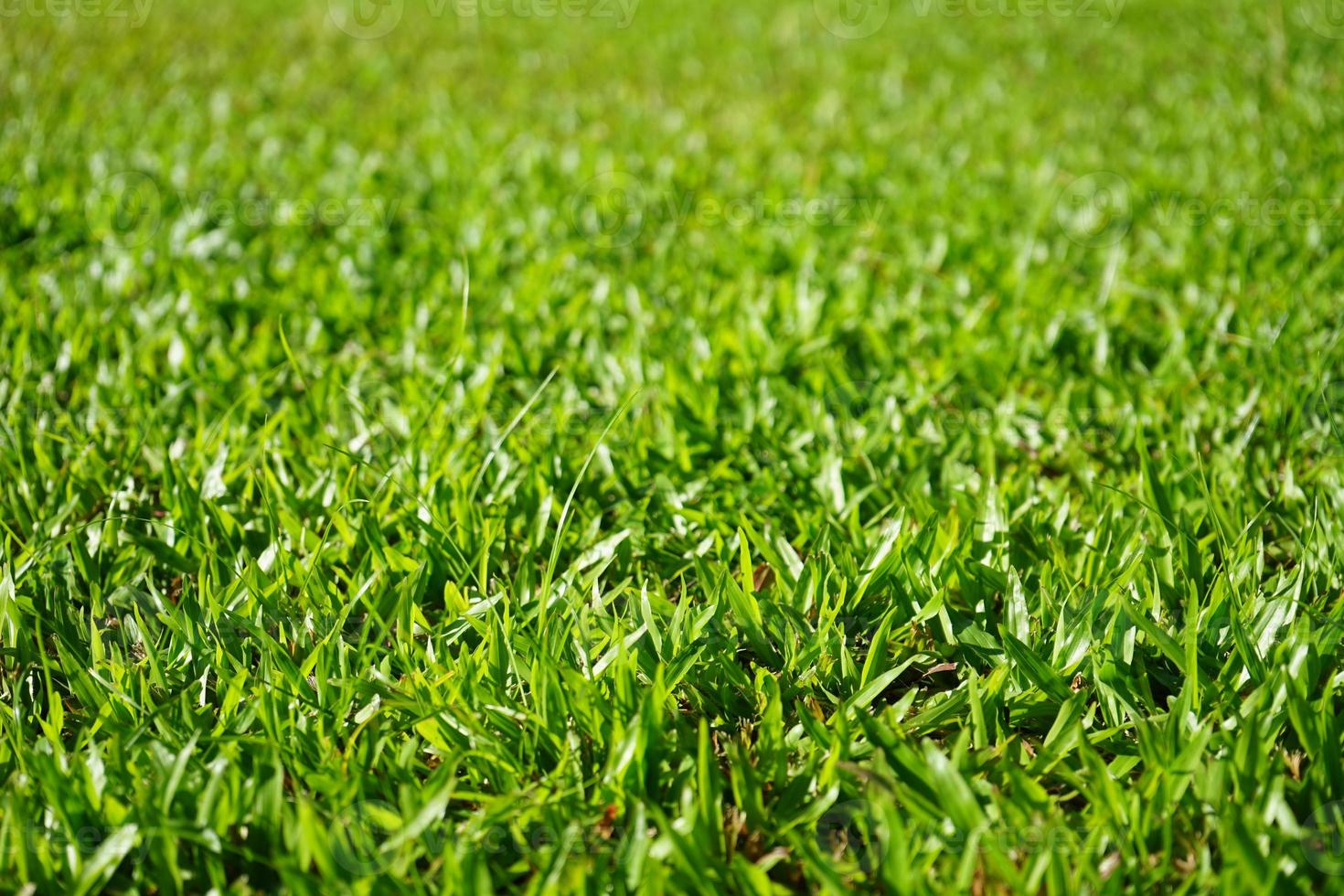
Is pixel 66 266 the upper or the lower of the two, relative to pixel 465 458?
upper

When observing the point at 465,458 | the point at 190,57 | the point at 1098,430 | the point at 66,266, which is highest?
the point at 190,57

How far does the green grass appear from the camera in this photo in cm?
136

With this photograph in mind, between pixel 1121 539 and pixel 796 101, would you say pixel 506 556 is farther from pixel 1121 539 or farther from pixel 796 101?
pixel 796 101

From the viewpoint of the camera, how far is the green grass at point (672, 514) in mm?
1360

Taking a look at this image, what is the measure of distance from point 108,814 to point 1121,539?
1652mm

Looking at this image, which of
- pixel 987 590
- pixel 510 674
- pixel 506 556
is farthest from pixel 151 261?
pixel 987 590

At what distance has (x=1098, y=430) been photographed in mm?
2410

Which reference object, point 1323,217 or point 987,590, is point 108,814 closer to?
point 987,590

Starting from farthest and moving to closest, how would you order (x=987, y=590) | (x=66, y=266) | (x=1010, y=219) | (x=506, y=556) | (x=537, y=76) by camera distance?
(x=537, y=76) → (x=1010, y=219) → (x=66, y=266) → (x=506, y=556) → (x=987, y=590)

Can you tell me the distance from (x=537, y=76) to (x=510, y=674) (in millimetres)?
5058

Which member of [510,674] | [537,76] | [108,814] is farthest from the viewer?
[537,76]

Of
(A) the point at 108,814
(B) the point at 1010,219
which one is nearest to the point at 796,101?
(B) the point at 1010,219

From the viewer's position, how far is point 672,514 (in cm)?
A: 209

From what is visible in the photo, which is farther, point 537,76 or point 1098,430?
point 537,76
